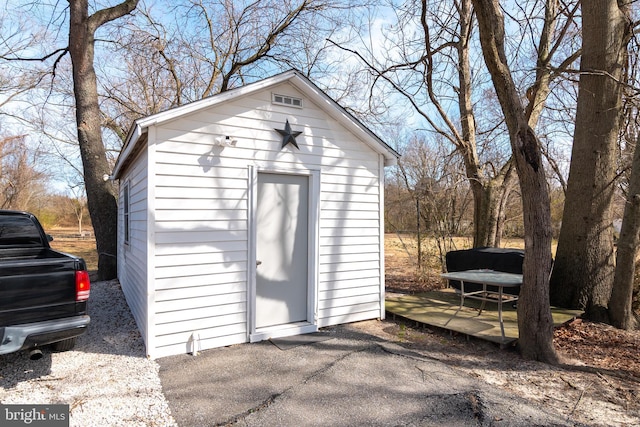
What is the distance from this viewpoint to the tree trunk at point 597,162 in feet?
18.8

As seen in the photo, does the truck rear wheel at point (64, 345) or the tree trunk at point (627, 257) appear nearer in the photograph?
the truck rear wheel at point (64, 345)

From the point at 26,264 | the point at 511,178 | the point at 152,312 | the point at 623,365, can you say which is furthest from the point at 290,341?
the point at 511,178

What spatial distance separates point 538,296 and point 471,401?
1.60m

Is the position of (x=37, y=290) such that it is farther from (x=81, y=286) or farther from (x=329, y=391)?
(x=329, y=391)

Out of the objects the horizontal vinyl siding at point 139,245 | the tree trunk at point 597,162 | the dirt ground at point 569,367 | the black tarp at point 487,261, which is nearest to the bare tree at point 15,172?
the horizontal vinyl siding at point 139,245

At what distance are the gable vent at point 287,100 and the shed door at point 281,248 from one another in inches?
38.4

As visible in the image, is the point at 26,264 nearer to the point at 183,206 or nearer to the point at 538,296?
the point at 183,206

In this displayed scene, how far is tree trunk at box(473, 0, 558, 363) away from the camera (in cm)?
394

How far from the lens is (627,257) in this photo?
4871 millimetres

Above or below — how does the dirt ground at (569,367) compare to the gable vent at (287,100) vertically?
below

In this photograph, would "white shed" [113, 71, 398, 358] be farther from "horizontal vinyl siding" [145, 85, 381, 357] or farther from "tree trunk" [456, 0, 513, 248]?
"tree trunk" [456, 0, 513, 248]

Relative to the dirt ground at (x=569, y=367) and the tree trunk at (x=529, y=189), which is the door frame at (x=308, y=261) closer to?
the dirt ground at (x=569, y=367)

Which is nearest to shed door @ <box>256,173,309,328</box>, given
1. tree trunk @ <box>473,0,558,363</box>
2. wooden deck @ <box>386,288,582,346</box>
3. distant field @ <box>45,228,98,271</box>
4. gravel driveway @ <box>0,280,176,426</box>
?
gravel driveway @ <box>0,280,176,426</box>

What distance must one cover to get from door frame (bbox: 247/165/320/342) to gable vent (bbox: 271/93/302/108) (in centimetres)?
91
